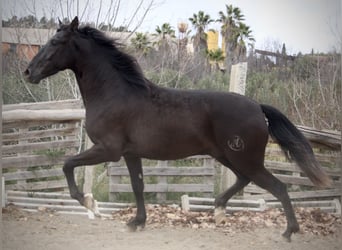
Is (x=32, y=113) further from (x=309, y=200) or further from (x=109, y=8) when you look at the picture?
(x=309, y=200)

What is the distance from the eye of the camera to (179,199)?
2234 millimetres

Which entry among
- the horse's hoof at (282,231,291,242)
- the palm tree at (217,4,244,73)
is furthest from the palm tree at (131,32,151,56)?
the horse's hoof at (282,231,291,242)

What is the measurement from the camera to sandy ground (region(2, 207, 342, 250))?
215 cm

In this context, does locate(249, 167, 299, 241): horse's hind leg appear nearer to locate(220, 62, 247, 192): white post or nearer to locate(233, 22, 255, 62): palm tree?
locate(220, 62, 247, 192): white post

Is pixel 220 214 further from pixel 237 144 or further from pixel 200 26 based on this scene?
pixel 200 26

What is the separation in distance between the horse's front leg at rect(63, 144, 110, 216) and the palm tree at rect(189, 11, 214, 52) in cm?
57

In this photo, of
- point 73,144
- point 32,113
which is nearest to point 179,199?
point 73,144

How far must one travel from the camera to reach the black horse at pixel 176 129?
7.27ft

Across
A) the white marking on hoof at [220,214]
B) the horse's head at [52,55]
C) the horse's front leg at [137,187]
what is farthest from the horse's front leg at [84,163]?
the white marking on hoof at [220,214]

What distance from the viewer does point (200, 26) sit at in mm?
2186

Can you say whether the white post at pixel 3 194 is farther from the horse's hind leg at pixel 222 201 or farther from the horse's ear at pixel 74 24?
the horse's hind leg at pixel 222 201

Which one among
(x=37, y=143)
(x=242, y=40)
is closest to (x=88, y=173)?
(x=37, y=143)

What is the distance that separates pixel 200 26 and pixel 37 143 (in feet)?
2.62

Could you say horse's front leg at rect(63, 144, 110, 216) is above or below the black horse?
below
